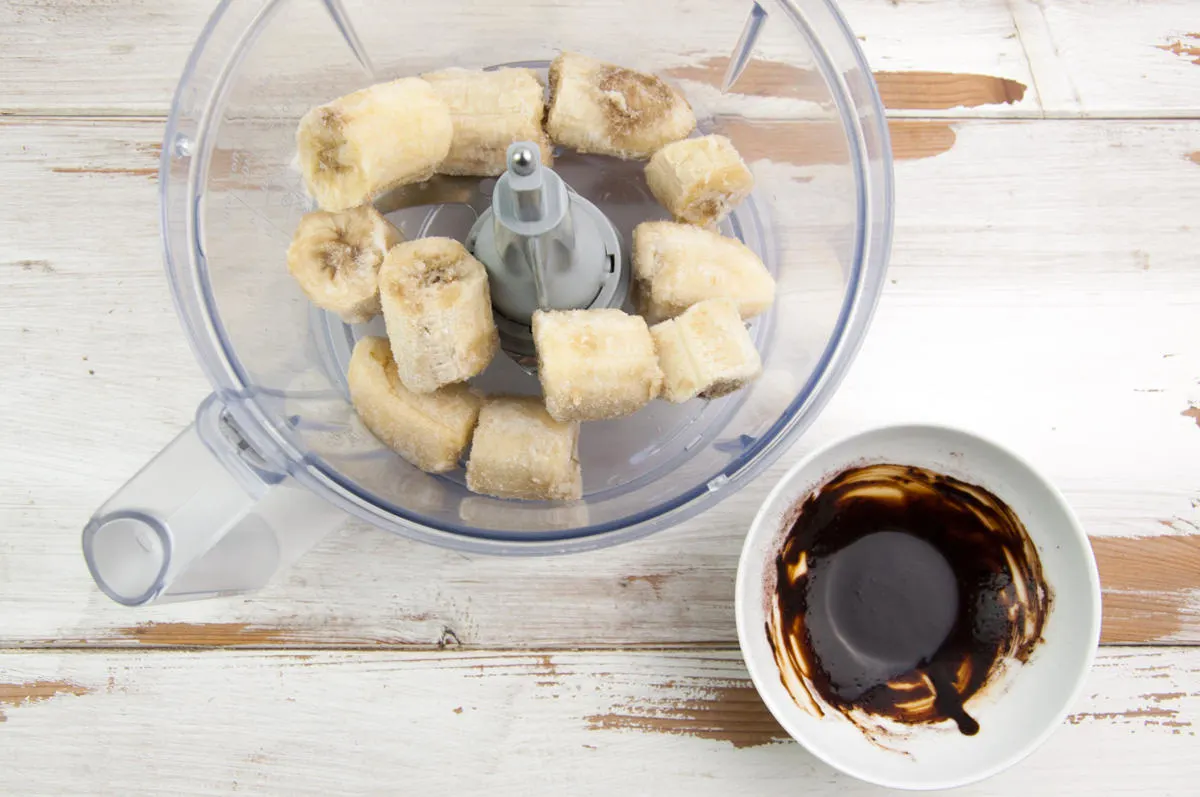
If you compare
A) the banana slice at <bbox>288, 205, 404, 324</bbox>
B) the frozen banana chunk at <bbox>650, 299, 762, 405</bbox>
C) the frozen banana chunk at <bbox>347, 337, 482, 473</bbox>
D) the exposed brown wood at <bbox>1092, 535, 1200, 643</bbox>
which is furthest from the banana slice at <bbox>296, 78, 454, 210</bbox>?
the exposed brown wood at <bbox>1092, 535, 1200, 643</bbox>

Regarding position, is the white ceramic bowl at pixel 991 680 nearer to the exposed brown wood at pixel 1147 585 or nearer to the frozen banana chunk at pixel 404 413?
the exposed brown wood at pixel 1147 585

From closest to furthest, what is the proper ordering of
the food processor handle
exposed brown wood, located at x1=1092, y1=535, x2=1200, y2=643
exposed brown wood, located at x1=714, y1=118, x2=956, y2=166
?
the food processor handle
exposed brown wood, located at x1=714, y1=118, x2=956, y2=166
exposed brown wood, located at x1=1092, y1=535, x2=1200, y2=643

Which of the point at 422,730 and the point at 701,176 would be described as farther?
the point at 422,730

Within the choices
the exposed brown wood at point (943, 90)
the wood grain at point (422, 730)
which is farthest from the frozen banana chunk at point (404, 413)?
the exposed brown wood at point (943, 90)

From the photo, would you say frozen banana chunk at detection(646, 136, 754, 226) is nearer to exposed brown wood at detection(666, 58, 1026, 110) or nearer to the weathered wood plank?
the weathered wood plank

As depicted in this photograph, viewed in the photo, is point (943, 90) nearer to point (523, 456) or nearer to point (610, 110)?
point (610, 110)

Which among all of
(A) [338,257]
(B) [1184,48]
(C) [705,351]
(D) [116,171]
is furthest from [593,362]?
(B) [1184,48]
